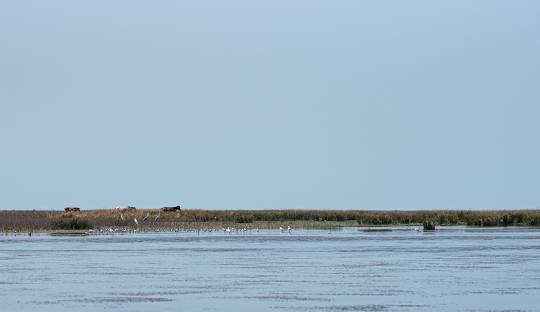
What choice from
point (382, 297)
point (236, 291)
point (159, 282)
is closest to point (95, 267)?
point (159, 282)

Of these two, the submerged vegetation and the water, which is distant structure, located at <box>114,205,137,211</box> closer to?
the submerged vegetation

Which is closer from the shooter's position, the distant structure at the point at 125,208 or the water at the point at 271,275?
the water at the point at 271,275

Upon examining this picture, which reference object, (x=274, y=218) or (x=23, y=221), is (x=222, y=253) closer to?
(x=23, y=221)

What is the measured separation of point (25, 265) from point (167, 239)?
56.9 feet

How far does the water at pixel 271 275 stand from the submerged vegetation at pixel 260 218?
17.6 meters

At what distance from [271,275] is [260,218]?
4694 centimetres

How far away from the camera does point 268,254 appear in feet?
132

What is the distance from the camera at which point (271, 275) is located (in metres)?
31.3

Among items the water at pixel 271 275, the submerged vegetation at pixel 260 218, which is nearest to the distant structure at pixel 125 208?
the submerged vegetation at pixel 260 218

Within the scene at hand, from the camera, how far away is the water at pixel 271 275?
2450cm

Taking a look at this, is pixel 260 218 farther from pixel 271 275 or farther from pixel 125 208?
pixel 271 275

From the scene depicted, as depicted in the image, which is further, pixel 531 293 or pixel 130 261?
pixel 130 261

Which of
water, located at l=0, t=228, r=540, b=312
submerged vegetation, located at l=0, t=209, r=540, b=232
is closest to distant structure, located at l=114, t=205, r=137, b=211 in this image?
submerged vegetation, located at l=0, t=209, r=540, b=232

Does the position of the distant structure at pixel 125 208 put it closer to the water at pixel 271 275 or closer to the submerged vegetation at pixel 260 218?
the submerged vegetation at pixel 260 218
